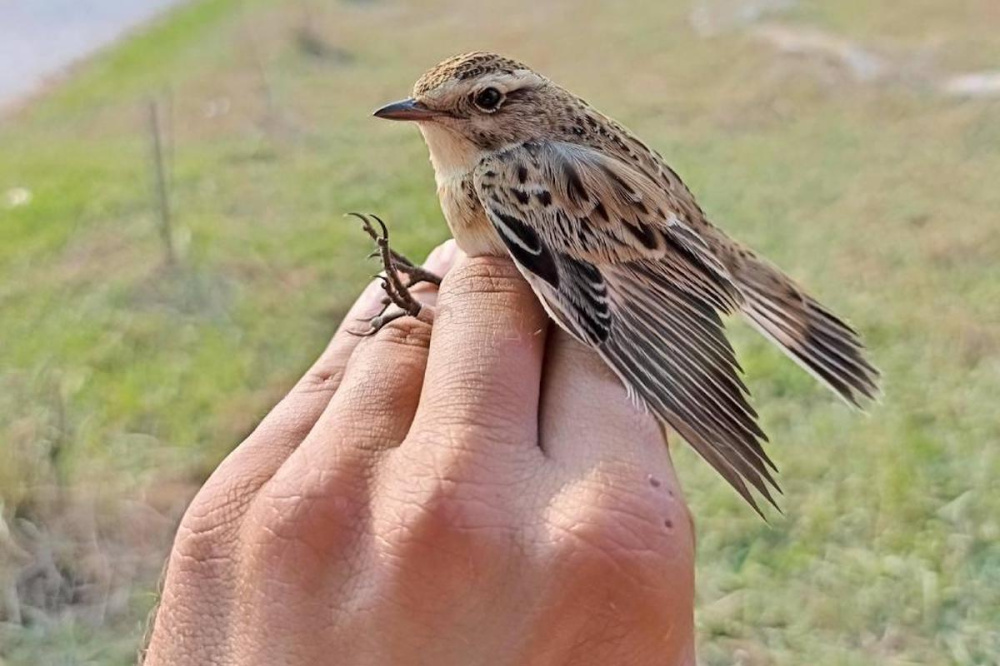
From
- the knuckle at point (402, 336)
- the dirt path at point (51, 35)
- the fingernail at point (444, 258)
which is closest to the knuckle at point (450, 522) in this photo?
the knuckle at point (402, 336)

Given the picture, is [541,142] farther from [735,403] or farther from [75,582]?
[75,582]

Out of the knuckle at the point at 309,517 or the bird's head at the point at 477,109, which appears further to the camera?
the bird's head at the point at 477,109

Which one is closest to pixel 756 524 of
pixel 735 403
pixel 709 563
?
pixel 709 563

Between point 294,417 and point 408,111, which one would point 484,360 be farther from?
point 408,111

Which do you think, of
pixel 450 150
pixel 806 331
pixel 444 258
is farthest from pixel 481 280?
pixel 806 331

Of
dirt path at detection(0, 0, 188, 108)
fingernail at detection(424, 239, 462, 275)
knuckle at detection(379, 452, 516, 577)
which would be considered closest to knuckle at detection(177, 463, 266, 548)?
knuckle at detection(379, 452, 516, 577)

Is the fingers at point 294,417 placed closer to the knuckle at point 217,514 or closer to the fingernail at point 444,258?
the knuckle at point 217,514
